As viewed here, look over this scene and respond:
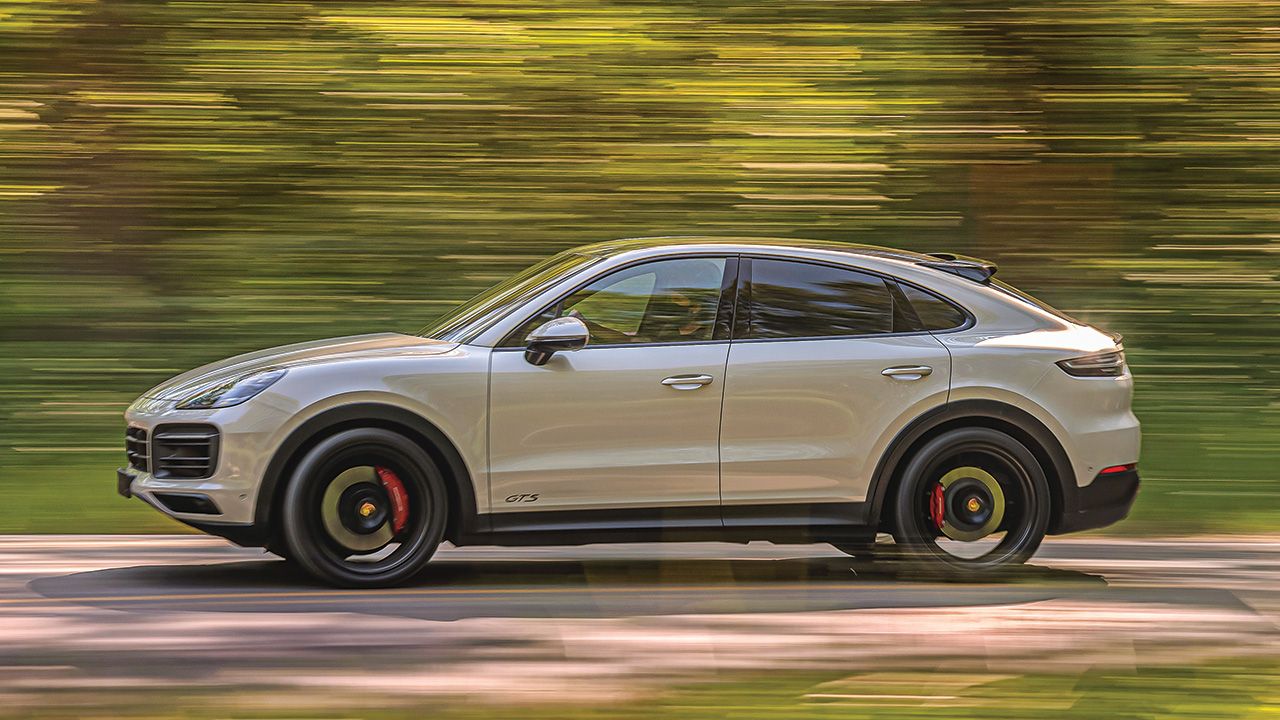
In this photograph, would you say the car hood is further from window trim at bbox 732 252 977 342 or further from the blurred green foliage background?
the blurred green foliage background

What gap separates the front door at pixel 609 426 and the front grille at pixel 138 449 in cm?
153

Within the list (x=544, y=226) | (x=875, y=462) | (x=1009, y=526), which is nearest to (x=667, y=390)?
(x=875, y=462)

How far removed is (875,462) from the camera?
6.76 m

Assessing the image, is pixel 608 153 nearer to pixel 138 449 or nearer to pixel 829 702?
pixel 138 449

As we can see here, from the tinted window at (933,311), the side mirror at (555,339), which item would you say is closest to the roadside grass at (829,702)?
the side mirror at (555,339)

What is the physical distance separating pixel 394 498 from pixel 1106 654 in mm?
2970

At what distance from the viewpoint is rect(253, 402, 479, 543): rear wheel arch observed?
6.40 m

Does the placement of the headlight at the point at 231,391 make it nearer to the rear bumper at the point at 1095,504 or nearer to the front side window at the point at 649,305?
the front side window at the point at 649,305

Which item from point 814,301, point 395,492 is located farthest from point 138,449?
point 814,301

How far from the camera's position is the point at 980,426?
693 cm

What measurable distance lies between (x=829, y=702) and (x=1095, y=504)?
8.11ft

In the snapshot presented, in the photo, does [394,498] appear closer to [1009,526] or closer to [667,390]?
[667,390]

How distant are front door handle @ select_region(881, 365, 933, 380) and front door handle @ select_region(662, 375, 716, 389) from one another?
2.69ft

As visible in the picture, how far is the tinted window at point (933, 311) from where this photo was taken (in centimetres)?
695
